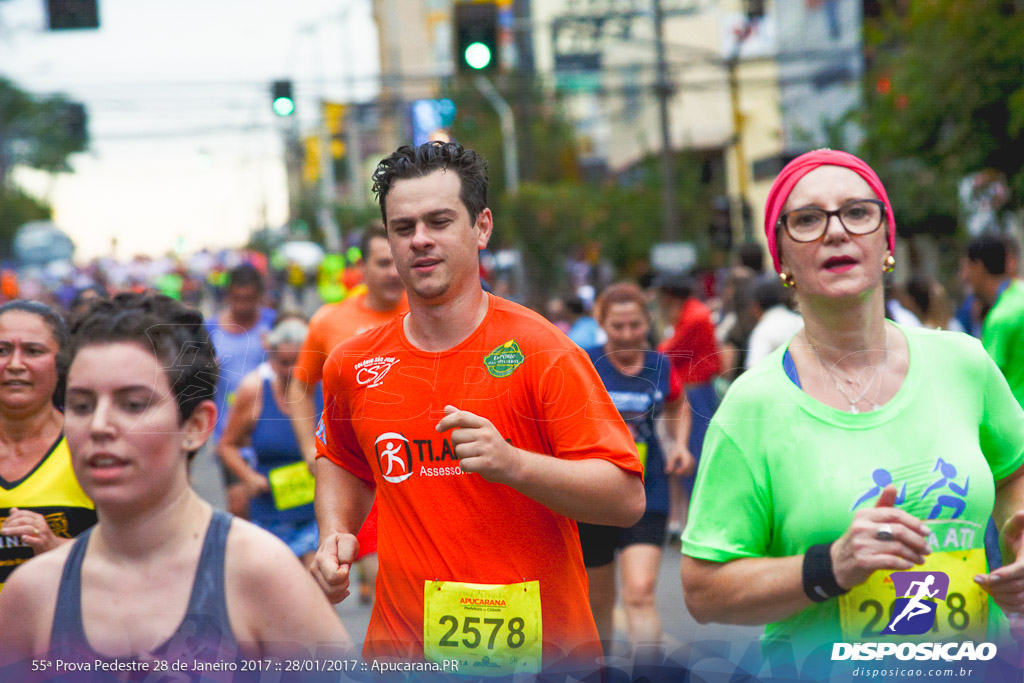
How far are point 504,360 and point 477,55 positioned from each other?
36.9 ft

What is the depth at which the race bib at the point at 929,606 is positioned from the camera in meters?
2.39

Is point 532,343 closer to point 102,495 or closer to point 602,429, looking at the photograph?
point 602,429

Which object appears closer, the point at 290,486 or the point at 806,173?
the point at 806,173

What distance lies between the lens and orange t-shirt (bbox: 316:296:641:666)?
2.84 meters

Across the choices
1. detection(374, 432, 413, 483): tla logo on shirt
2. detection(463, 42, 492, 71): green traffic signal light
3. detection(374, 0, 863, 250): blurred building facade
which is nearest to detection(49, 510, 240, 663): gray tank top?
detection(374, 432, 413, 483): tla logo on shirt

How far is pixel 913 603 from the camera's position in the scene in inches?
94.2

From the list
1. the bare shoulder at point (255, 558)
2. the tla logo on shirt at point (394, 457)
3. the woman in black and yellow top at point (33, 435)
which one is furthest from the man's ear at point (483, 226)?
the woman in black and yellow top at point (33, 435)

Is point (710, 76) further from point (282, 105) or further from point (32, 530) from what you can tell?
point (32, 530)

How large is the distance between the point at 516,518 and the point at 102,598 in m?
1.03

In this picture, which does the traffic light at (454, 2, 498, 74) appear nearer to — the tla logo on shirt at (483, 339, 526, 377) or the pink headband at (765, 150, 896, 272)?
the tla logo on shirt at (483, 339, 526, 377)

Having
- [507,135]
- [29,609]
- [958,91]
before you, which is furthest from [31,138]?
[29,609]

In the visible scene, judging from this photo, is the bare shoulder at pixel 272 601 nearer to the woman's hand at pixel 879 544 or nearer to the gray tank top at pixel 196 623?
the gray tank top at pixel 196 623

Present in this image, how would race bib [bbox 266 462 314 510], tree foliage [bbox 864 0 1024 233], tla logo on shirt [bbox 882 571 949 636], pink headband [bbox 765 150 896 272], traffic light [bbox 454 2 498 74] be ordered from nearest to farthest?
tla logo on shirt [bbox 882 571 949 636], pink headband [bbox 765 150 896 272], race bib [bbox 266 462 314 510], traffic light [bbox 454 2 498 74], tree foliage [bbox 864 0 1024 233]

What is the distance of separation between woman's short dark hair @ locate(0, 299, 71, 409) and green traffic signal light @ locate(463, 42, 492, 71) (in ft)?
34.1
